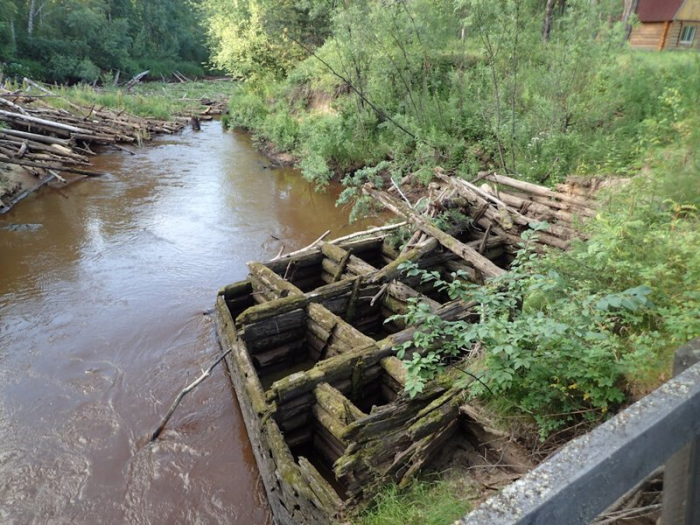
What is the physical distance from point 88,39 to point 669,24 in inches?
1604

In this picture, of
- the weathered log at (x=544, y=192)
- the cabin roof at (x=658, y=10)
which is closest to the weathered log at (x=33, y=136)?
the weathered log at (x=544, y=192)

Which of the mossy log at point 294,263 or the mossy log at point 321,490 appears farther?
the mossy log at point 294,263

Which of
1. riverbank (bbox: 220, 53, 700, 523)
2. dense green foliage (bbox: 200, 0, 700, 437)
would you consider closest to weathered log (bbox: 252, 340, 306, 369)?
dense green foliage (bbox: 200, 0, 700, 437)

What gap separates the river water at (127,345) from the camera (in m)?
5.48

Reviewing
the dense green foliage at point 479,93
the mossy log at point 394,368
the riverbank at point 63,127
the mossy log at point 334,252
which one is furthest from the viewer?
the riverbank at point 63,127

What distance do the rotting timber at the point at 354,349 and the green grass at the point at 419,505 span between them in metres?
0.13

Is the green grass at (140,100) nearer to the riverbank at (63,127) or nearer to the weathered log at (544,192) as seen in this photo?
the riverbank at (63,127)

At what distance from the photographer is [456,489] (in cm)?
391

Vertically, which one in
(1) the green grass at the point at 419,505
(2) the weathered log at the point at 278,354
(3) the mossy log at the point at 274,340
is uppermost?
(1) the green grass at the point at 419,505

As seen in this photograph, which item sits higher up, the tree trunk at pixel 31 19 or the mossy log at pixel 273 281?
the tree trunk at pixel 31 19

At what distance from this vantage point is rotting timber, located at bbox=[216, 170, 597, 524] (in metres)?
4.19

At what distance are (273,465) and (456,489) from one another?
1818mm

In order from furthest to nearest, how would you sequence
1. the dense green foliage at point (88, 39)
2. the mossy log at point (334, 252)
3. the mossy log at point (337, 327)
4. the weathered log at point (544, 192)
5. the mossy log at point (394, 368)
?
the dense green foliage at point (88, 39) → the mossy log at point (334, 252) → the weathered log at point (544, 192) → the mossy log at point (337, 327) → the mossy log at point (394, 368)

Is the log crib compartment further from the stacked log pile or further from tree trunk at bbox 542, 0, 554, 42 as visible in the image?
the stacked log pile
